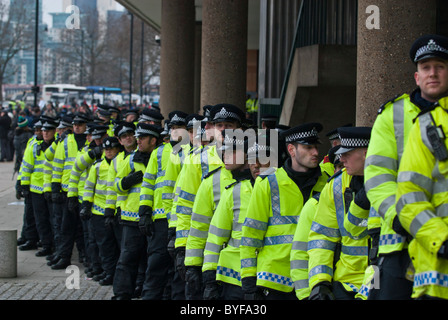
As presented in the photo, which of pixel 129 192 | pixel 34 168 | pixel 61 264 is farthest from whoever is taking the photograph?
pixel 34 168

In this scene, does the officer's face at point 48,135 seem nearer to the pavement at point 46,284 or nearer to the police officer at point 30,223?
the police officer at point 30,223

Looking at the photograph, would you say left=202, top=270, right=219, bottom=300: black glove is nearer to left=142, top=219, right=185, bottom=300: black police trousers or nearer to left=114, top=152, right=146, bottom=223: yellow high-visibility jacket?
left=142, top=219, right=185, bottom=300: black police trousers

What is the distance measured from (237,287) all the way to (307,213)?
1155 millimetres

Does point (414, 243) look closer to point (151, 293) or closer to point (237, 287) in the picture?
point (237, 287)

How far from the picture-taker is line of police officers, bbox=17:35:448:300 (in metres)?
4.05

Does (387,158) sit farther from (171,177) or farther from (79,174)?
(79,174)

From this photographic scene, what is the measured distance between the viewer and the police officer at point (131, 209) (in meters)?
9.92

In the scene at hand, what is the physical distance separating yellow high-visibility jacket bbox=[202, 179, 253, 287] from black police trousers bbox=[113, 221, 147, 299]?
3.45 meters

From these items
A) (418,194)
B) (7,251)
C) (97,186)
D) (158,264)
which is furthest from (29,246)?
(418,194)

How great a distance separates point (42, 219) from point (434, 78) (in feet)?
35.1

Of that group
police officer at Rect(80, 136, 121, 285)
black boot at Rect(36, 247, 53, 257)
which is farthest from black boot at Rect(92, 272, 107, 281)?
black boot at Rect(36, 247, 53, 257)

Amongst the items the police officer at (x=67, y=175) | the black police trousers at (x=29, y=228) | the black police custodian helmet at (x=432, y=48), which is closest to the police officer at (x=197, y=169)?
the black police custodian helmet at (x=432, y=48)

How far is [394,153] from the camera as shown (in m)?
4.34

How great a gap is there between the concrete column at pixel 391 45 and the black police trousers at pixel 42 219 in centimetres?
865
